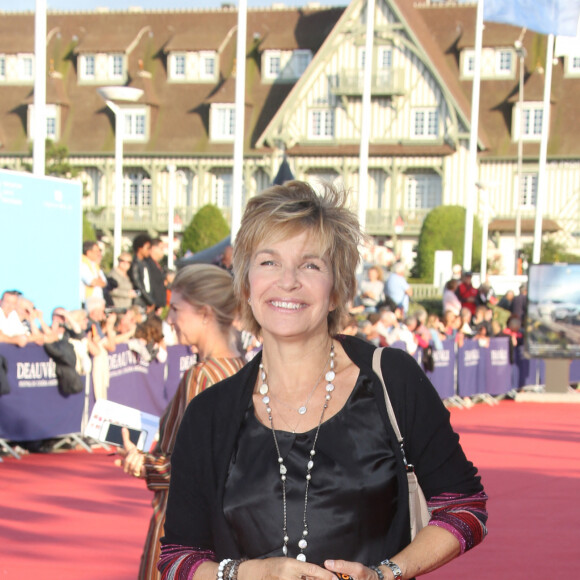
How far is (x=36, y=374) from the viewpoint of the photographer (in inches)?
474

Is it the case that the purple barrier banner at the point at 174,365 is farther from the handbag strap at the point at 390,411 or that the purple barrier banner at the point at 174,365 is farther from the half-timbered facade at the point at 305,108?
the half-timbered facade at the point at 305,108

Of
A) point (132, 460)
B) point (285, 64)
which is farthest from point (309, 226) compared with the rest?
point (285, 64)

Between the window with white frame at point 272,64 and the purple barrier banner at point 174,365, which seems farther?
the window with white frame at point 272,64

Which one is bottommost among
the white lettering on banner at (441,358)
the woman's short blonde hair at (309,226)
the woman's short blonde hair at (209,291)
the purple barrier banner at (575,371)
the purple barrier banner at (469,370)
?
the purple barrier banner at (575,371)

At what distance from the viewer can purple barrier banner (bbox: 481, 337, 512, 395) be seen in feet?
71.8

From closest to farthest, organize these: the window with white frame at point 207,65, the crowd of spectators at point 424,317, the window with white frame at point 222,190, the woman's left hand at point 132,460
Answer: the woman's left hand at point 132,460 → the crowd of spectators at point 424,317 → the window with white frame at point 222,190 → the window with white frame at point 207,65

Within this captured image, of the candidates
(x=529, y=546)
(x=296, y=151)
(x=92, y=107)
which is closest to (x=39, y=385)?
(x=529, y=546)

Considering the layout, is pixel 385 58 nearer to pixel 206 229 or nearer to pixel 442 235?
pixel 442 235

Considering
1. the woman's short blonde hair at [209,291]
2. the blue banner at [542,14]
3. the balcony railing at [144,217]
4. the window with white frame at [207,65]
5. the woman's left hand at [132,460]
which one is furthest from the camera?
the window with white frame at [207,65]

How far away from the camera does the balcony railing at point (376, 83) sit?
51312 mm

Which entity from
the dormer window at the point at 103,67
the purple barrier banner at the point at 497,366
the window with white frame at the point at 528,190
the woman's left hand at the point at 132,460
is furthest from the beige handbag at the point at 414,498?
the dormer window at the point at 103,67

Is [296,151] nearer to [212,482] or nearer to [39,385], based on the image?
[39,385]

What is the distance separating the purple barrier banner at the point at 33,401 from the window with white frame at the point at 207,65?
46.1m

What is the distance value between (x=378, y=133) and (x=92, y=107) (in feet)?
48.1
